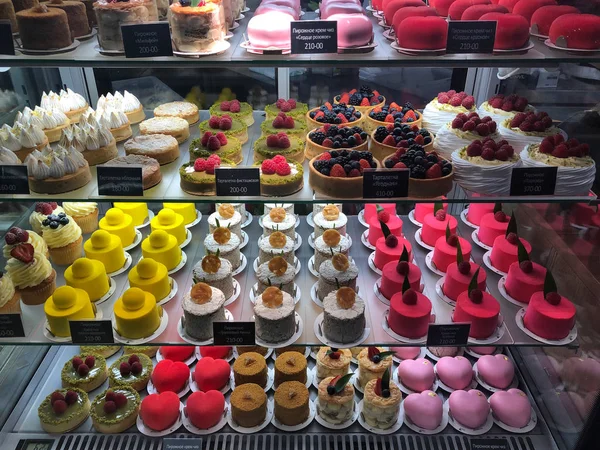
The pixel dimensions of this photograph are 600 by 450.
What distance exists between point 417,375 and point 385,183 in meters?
1.28

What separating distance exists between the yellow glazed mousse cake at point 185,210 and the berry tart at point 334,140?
95 cm

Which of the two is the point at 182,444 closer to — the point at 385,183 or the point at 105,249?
the point at 105,249

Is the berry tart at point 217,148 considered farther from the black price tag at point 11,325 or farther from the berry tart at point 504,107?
the berry tart at point 504,107

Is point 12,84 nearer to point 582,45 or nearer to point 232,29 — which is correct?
point 232,29

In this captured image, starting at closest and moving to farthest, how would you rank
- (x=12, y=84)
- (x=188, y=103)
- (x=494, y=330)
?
(x=494, y=330) < (x=12, y=84) < (x=188, y=103)

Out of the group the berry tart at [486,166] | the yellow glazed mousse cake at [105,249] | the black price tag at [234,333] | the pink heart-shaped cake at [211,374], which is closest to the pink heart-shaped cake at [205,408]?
the pink heart-shaped cake at [211,374]

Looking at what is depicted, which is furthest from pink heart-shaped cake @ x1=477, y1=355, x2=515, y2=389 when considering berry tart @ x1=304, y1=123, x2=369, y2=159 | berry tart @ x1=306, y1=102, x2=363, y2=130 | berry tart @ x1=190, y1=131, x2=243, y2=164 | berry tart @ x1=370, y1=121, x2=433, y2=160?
berry tart @ x1=190, y1=131, x2=243, y2=164

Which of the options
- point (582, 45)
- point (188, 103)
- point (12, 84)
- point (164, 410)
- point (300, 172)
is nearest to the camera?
point (582, 45)

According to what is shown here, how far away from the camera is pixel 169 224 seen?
3.13 meters

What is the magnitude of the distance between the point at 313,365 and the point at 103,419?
3.81 feet

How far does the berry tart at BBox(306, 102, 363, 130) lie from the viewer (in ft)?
9.45


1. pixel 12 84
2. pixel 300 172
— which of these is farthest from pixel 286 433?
pixel 12 84

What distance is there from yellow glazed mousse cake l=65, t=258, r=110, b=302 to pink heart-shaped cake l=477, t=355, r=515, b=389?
6.81 ft

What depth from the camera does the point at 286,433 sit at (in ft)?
9.16
